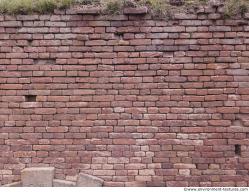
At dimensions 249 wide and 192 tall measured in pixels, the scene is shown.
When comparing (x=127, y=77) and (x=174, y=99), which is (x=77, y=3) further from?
(x=174, y=99)

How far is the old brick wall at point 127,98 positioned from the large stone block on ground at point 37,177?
0.09 m

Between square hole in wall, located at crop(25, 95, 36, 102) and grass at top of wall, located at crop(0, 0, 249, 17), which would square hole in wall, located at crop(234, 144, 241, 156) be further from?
square hole in wall, located at crop(25, 95, 36, 102)

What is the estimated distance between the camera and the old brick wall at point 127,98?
472 centimetres

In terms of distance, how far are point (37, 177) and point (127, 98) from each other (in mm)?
1329

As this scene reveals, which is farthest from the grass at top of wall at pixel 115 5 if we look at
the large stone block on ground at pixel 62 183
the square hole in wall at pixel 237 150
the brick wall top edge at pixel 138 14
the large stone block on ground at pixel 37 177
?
the large stone block on ground at pixel 62 183

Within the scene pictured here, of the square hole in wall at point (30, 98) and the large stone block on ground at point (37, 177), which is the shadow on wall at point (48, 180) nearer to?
the large stone block on ground at point (37, 177)

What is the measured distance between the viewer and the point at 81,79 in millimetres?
4840

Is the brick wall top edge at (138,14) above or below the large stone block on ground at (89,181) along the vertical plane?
above

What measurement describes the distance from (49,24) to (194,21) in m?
1.68

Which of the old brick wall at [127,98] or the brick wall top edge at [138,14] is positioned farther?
the brick wall top edge at [138,14]

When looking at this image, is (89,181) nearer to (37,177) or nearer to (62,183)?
(62,183)

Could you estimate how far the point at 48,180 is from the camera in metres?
4.67

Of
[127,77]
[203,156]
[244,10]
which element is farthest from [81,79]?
[244,10]

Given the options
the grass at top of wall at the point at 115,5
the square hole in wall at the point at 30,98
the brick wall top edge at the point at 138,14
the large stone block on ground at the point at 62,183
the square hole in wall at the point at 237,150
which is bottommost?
the large stone block on ground at the point at 62,183
